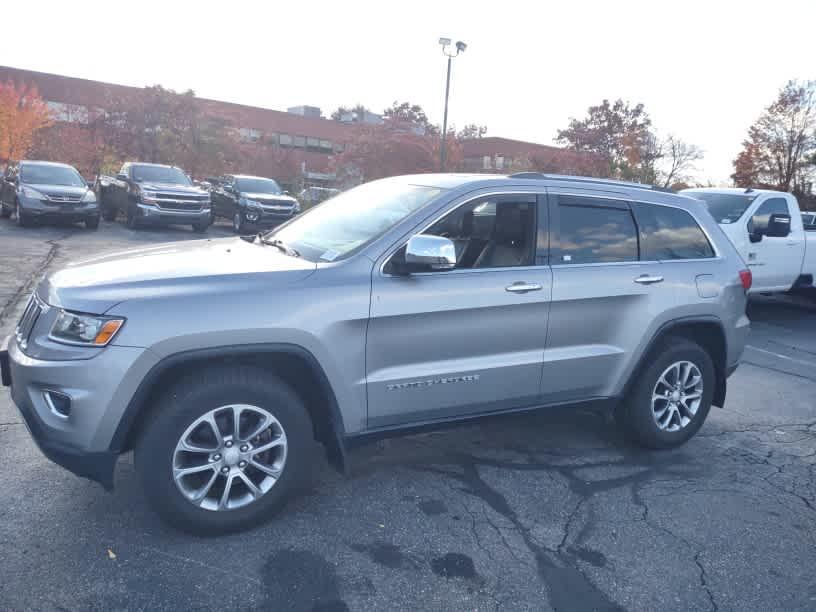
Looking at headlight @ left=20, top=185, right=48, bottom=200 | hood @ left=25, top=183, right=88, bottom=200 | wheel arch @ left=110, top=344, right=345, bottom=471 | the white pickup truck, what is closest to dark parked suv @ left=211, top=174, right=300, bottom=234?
hood @ left=25, top=183, right=88, bottom=200

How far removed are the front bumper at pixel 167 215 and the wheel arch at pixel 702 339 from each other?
15280mm

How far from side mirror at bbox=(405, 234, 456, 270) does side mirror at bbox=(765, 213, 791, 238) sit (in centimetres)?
760

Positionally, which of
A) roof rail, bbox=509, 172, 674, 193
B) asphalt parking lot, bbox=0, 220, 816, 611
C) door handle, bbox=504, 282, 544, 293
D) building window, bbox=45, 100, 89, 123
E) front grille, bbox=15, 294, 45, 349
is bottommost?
asphalt parking lot, bbox=0, 220, 816, 611

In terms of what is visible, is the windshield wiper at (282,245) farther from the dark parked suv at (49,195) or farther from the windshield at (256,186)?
the windshield at (256,186)

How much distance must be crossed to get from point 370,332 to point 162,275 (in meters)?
A: 1.07

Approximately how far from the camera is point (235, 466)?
11.2 ft

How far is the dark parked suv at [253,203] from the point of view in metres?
19.8

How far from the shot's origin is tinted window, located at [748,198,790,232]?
32.9 feet

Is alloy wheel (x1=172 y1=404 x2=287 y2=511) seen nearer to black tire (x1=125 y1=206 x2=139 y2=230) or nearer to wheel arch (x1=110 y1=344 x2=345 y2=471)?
wheel arch (x1=110 y1=344 x2=345 y2=471)

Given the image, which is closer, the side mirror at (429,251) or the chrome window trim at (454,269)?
the side mirror at (429,251)

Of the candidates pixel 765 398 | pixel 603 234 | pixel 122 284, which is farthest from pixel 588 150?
pixel 122 284

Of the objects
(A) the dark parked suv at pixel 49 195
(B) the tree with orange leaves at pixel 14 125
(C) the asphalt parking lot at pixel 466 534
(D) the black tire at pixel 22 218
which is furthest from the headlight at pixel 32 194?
(B) the tree with orange leaves at pixel 14 125

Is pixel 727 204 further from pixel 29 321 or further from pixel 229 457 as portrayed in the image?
pixel 29 321

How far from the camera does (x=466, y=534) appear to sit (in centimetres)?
363
